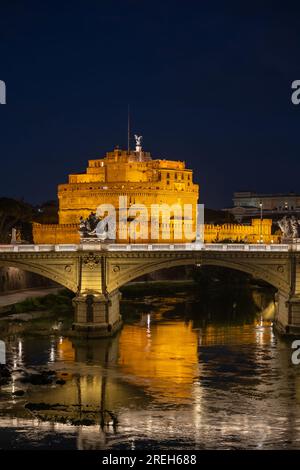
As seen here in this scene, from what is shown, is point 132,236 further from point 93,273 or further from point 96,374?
point 96,374

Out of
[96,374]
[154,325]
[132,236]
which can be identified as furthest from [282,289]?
[132,236]

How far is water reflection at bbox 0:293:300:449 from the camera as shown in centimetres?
3966

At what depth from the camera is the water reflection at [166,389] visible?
3966 cm

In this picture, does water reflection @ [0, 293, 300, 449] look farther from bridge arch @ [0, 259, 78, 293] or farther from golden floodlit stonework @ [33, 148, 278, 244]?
golden floodlit stonework @ [33, 148, 278, 244]

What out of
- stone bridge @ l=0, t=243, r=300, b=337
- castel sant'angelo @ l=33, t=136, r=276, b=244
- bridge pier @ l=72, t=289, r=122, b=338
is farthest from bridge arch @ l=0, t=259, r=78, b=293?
castel sant'angelo @ l=33, t=136, r=276, b=244

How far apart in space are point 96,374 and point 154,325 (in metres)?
21.9

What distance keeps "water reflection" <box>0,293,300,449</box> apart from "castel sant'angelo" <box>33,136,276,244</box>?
6269 centimetres

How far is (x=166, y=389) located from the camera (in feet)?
161

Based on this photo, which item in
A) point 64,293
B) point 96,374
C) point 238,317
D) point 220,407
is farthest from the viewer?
point 64,293

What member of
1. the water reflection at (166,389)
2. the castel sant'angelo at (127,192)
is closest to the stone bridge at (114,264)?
the water reflection at (166,389)

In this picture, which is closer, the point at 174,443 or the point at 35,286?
the point at 174,443

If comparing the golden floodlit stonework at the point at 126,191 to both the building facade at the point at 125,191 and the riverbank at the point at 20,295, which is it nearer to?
the building facade at the point at 125,191

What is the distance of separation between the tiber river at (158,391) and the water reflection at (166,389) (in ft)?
0.18

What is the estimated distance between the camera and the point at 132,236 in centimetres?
13538
